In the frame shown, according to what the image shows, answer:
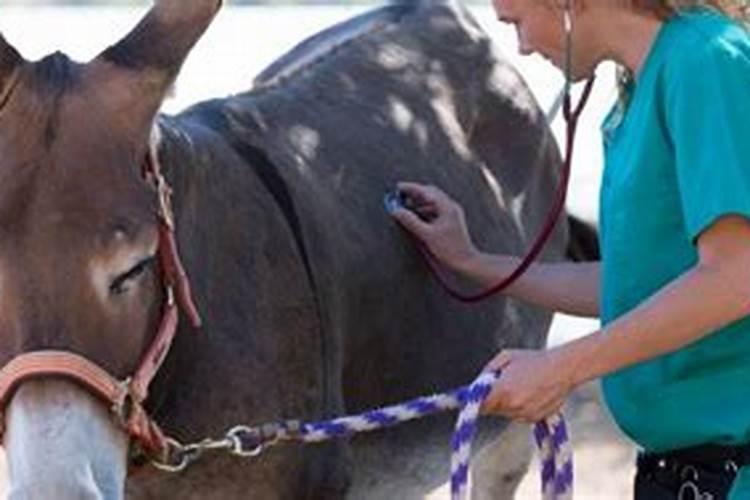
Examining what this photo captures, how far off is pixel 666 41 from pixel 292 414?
131cm

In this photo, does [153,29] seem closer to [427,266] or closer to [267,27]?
[427,266]

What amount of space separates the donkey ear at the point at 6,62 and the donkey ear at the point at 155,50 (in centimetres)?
14

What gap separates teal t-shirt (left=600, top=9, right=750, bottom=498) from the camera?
315 cm

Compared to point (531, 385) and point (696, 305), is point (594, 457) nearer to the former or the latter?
point (531, 385)

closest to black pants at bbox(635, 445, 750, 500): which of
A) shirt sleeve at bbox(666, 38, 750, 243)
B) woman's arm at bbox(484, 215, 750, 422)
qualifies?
woman's arm at bbox(484, 215, 750, 422)

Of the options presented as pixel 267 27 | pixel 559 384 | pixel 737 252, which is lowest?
pixel 267 27

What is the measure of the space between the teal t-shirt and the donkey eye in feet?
2.63

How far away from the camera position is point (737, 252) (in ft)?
10.3

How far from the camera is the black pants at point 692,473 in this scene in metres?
3.39

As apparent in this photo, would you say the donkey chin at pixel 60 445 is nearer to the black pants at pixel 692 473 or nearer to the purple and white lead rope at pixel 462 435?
the purple and white lead rope at pixel 462 435

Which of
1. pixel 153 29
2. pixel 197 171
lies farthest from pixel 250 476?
pixel 153 29

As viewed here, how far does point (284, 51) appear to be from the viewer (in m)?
7.93

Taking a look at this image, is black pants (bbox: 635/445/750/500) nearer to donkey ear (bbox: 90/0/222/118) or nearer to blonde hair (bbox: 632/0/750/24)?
blonde hair (bbox: 632/0/750/24)

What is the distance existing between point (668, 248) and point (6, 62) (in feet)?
3.96
